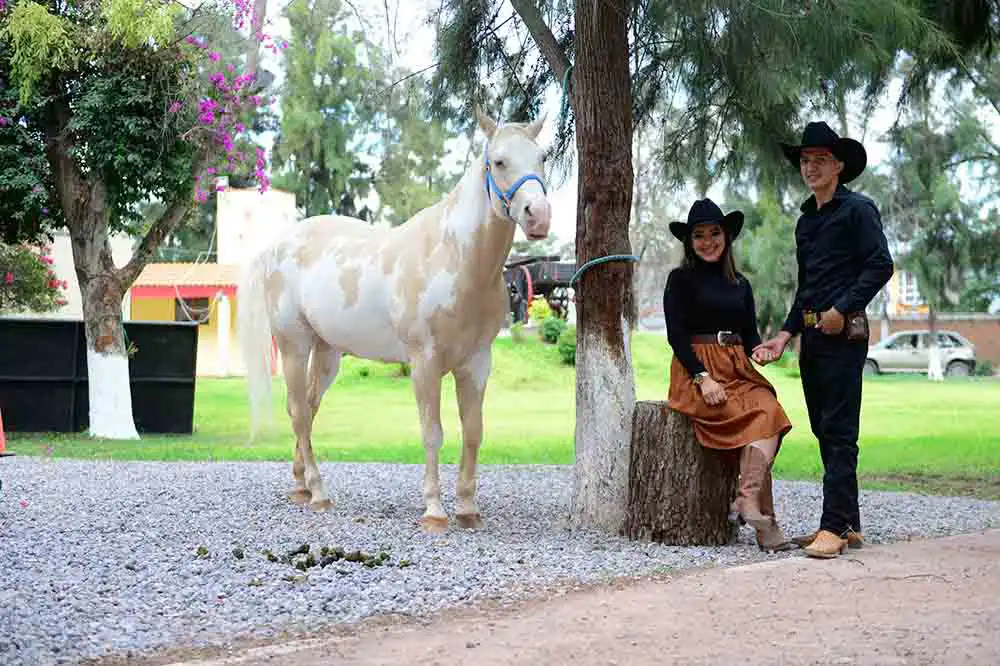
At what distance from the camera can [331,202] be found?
33625 millimetres

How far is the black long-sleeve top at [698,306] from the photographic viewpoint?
16.6 feet

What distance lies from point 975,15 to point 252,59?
26.4ft

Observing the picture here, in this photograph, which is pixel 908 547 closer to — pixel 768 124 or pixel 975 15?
pixel 768 124

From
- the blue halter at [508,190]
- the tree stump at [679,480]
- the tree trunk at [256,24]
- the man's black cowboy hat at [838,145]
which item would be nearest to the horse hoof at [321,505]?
the tree stump at [679,480]

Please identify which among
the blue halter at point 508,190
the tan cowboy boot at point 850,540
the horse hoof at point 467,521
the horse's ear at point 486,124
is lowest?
the horse hoof at point 467,521

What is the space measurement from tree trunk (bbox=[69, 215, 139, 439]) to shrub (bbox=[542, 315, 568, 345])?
12.5m

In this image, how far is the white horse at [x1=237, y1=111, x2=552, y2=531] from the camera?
518cm

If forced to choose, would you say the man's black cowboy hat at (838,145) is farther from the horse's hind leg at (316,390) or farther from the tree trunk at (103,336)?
the tree trunk at (103,336)

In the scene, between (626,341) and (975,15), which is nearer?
(626,341)

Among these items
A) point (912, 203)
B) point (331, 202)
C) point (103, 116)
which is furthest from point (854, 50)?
point (331, 202)

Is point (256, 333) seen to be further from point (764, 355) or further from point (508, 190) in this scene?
point (764, 355)

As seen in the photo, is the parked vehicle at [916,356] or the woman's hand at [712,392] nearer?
the woman's hand at [712,392]

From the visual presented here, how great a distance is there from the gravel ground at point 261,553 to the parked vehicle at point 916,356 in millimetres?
22062

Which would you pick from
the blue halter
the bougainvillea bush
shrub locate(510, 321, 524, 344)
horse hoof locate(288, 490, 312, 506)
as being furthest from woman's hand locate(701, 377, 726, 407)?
shrub locate(510, 321, 524, 344)
